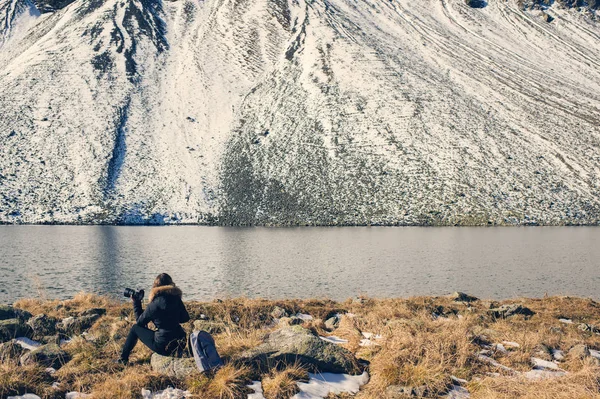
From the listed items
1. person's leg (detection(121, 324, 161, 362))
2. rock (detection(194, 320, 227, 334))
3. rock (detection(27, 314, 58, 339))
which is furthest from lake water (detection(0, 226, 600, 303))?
person's leg (detection(121, 324, 161, 362))

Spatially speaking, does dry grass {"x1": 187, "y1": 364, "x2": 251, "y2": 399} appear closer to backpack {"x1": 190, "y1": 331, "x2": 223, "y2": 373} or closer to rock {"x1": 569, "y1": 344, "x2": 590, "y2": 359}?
backpack {"x1": 190, "y1": 331, "x2": 223, "y2": 373}

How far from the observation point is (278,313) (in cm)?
1611

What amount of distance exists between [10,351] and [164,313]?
12.9 feet

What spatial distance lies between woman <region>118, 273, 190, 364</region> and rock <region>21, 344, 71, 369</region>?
4.63ft

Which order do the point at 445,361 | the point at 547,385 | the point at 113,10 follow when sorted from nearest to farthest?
the point at 547,385 → the point at 445,361 → the point at 113,10

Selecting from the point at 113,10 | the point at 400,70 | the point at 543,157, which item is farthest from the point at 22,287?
the point at 113,10

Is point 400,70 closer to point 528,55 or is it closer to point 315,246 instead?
point 528,55

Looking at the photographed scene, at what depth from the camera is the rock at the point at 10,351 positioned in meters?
9.88

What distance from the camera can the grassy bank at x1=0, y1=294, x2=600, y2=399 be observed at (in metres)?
8.73

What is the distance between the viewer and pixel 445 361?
33.9 ft

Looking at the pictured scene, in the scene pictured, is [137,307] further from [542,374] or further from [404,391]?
[542,374]

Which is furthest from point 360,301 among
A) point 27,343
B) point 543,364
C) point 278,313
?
point 27,343

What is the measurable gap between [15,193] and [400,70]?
70485mm

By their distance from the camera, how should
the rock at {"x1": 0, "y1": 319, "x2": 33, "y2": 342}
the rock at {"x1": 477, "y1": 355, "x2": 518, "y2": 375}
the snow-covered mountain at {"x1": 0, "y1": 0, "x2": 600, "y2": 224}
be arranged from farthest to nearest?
1. the snow-covered mountain at {"x1": 0, "y1": 0, "x2": 600, "y2": 224}
2. the rock at {"x1": 0, "y1": 319, "x2": 33, "y2": 342}
3. the rock at {"x1": 477, "y1": 355, "x2": 518, "y2": 375}
